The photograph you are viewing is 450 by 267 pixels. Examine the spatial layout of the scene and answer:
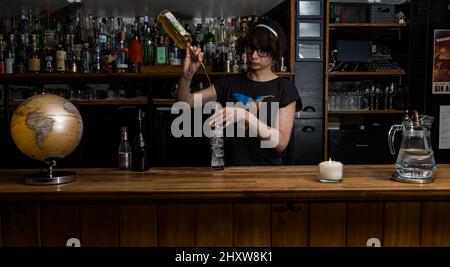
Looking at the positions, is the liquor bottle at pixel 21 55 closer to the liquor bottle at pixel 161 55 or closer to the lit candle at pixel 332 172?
the liquor bottle at pixel 161 55

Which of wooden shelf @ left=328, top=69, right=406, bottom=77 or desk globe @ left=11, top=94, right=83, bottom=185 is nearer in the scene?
desk globe @ left=11, top=94, right=83, bottom=185

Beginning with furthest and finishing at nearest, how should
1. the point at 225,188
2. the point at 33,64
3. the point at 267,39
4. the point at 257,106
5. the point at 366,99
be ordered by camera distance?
the point at 366,99 → the point at 33,64 → the point at 257,106 → the point at 267,39 → the point at 225,188

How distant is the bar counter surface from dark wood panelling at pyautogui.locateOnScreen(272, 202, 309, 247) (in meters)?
0.07

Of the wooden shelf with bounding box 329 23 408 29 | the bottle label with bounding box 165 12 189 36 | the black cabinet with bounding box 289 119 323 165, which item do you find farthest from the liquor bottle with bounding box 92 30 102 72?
the wooden shelf with bounding box 329 23 408 29

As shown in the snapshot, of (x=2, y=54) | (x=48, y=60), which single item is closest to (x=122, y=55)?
(x=48, y=60)

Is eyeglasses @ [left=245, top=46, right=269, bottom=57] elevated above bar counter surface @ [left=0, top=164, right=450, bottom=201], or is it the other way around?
eyeglasses @ [left=245, top=46, right=269, bottom=57]

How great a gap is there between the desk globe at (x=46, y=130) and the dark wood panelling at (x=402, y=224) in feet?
3.56

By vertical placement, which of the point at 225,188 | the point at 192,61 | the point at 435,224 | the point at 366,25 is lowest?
the point at 435,224

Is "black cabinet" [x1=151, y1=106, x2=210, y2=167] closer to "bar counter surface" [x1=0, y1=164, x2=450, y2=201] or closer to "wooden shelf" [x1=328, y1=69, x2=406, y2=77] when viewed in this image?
"wooden shelf" [x1=328, y1=69, x2=406, y2=77]

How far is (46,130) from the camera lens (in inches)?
53.4

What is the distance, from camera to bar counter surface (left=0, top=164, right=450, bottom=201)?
1.30 metres

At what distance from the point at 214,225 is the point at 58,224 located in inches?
20.1

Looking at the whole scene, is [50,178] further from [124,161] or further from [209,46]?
[209,46]

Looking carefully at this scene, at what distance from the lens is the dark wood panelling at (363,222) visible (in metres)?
1.38
